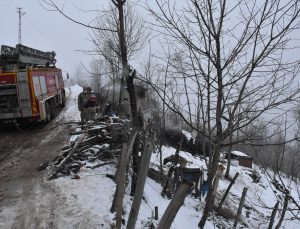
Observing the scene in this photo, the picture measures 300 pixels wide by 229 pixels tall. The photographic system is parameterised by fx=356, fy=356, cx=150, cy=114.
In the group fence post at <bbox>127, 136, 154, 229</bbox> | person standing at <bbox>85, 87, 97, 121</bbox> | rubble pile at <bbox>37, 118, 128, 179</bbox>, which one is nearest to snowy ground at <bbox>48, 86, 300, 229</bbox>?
rubble pile at <bbox>37, 118, 128, 179</bbox>

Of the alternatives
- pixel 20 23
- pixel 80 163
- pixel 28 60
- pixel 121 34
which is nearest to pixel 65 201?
pixel 80 163

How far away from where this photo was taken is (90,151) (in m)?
10.6

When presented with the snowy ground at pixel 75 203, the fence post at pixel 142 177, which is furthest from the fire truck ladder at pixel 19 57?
the fence post at pixel 142 177

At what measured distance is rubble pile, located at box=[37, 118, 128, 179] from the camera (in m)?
9.28

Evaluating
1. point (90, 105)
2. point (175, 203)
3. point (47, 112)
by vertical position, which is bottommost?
point (47, 112)

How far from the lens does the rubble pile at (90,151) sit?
9281 mm

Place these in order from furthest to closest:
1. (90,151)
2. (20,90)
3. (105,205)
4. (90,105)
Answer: (90,105) < (20,90) < (90,151) < (105,205)

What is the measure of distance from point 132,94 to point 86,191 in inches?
95.3

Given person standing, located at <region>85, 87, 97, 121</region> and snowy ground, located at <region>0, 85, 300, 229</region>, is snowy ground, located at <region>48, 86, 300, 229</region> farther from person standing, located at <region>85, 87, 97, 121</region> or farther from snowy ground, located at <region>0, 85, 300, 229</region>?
person standing, located at <region>85, 87, 97, 121</region>

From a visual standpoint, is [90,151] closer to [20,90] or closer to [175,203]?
[20,90]

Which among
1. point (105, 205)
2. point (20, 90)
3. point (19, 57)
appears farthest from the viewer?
point (19, 57)

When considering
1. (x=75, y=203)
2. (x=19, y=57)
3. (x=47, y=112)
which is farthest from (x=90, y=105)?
(x=75, y=203)

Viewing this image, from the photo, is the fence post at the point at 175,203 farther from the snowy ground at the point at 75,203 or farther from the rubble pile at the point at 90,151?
the rubble pile at the point at 90,151

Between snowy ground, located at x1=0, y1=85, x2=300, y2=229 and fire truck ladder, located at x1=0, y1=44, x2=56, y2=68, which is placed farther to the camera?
fire truck ladder, located at x1=0, y1=44, x2=56, y2=68
